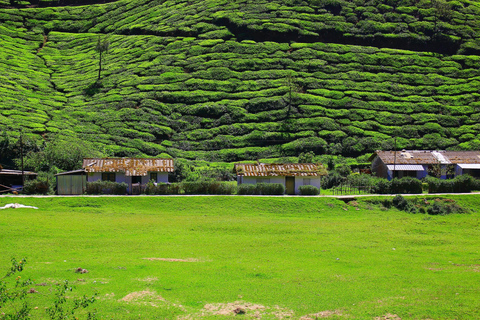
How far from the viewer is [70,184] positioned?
51312mm

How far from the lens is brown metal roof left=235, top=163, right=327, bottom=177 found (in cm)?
5503

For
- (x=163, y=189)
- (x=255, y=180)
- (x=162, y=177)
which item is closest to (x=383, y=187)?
(x=255, y=180)

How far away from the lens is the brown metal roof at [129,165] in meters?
54.6

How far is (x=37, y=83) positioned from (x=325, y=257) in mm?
107007

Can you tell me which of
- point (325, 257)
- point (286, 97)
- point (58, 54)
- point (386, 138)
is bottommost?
point (325, 257)

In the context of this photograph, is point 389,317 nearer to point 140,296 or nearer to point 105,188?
point 140,296

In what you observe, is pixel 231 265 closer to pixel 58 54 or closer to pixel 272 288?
pixel 272 288

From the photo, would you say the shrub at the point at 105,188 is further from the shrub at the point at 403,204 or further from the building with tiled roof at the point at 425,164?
the building with tiled roof at the point at 425,164

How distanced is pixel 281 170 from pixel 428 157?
96.6ft

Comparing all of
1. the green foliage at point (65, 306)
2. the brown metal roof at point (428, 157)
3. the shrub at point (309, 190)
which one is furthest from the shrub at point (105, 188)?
the brown metal roof at point (428, 157)

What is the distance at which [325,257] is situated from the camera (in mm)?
25828

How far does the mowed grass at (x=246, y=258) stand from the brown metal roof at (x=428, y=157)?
25.7 m

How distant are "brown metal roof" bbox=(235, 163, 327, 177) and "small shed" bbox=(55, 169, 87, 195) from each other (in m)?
18.8

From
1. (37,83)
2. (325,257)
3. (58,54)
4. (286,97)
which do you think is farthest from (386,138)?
(58,54)
